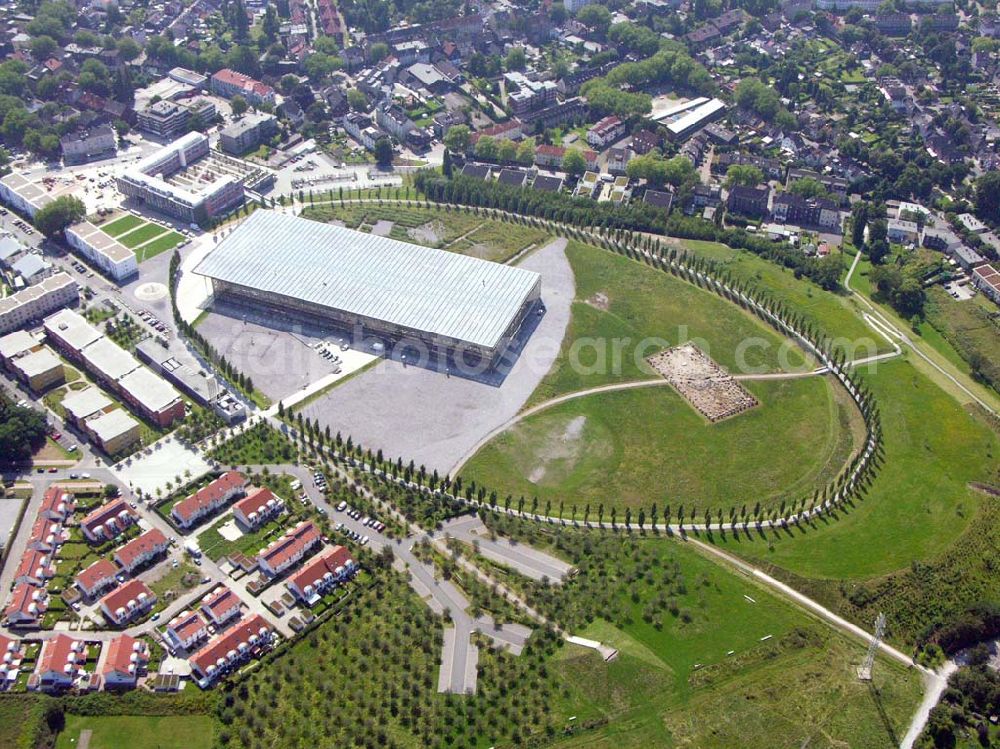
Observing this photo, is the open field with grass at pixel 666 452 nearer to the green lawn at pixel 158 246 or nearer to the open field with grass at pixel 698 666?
the open field with grass at pixel 698 666

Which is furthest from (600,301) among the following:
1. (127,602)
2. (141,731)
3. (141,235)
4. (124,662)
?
(141,731)

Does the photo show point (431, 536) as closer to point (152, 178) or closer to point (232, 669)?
point (232, 669)

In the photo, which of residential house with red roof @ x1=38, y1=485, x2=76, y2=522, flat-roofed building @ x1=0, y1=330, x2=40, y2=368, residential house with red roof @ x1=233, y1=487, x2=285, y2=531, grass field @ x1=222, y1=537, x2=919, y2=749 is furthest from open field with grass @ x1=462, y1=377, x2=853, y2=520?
flat-roofed building @ x1=0, y1=330, x2=40, y2=368

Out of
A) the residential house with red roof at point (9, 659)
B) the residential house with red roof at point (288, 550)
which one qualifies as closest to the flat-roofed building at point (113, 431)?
the residential house with red roof at point (288, 550)

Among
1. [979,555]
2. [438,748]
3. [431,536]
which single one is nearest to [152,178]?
[431,536]

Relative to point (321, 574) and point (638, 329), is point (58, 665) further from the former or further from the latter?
point (638, 329)

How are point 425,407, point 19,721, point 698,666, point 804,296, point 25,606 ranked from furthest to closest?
point 804,296 → point 425,407 → point 25,606 → point 698,666 → point 19,721
